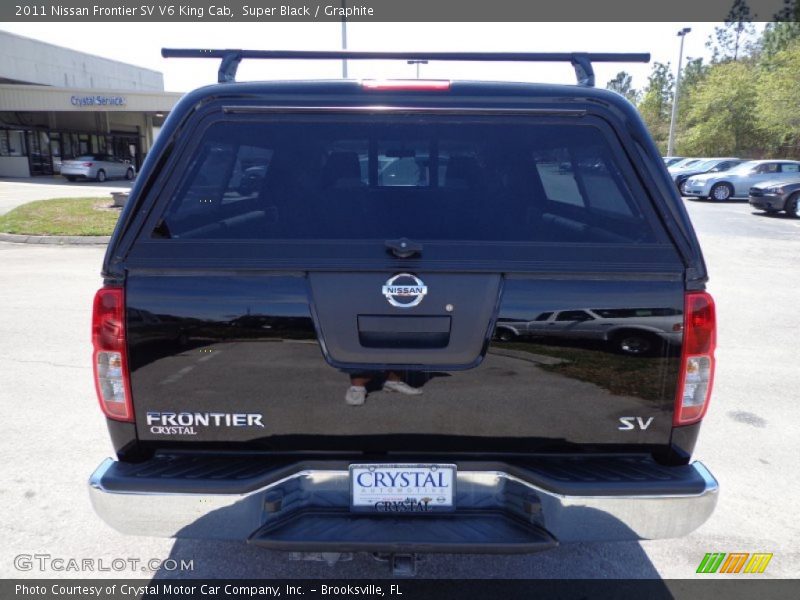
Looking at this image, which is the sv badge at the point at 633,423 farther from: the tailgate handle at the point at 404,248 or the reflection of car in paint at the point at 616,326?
the tailgate handle at the point at 404,248

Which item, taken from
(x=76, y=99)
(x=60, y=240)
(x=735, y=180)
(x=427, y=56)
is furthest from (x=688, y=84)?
(x=427, y=56)

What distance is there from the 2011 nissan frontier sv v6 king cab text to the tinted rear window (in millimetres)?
12

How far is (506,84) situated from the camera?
2.32 metres

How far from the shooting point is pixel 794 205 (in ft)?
60.0

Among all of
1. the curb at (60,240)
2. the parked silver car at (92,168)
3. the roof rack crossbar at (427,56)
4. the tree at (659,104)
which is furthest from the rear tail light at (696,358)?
the tree at (659,104)

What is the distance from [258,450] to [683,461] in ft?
5.18

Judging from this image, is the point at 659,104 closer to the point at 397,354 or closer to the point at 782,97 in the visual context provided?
the point at 782,97

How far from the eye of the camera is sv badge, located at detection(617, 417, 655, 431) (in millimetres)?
2152

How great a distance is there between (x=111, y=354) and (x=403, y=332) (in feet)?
3.47

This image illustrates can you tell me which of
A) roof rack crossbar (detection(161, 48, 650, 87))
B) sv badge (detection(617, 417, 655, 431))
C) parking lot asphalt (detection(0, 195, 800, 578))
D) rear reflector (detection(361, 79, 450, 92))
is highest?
roof rack crossbar (detection(161, 48, 650, 87))

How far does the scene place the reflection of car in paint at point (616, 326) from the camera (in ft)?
6.80

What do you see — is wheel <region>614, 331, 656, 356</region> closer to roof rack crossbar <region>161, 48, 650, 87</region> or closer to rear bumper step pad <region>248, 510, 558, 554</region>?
rear bumper step pad <region>248, 510, 558, 554</region>

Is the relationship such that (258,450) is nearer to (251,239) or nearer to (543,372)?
(251,239)

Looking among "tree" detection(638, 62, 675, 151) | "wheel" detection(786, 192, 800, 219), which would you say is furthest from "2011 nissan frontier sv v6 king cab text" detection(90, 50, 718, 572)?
"tree" detection(638, 62, 675, 151)
